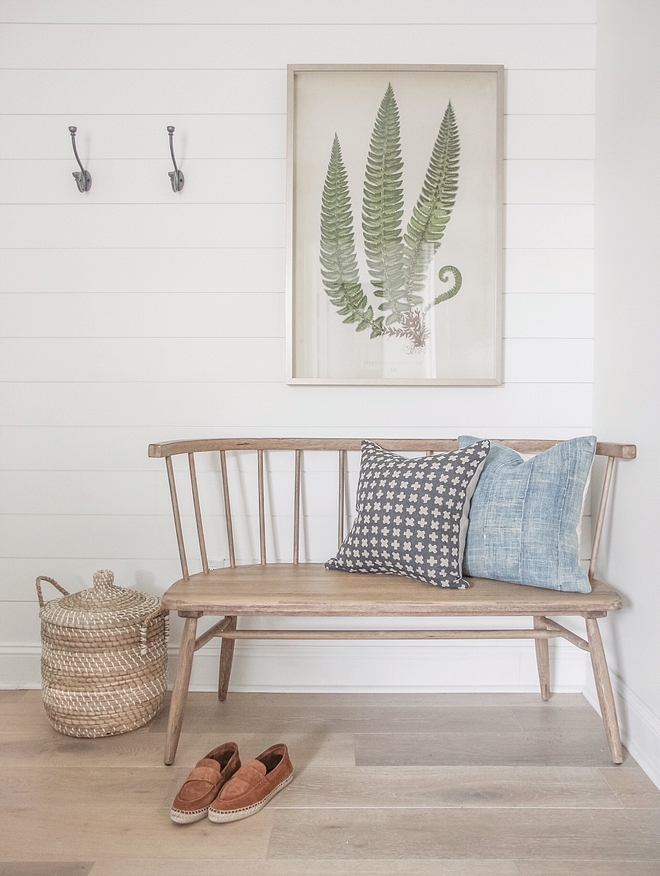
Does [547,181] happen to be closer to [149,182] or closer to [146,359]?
[149,182]

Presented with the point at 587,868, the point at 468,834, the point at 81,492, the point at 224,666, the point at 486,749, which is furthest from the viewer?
the point at 81,492

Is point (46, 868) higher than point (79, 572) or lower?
A: lower

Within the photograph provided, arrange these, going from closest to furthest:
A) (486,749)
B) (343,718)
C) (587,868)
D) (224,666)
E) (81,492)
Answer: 1. (587,868)
2. (486,749)
3. (343,718)
4. (224,666)
5. (81,492)

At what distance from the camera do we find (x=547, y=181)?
2.11 meters

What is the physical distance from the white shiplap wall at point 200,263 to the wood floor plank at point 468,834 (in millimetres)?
673

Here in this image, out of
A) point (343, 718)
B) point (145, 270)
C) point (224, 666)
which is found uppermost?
point (145, 270)

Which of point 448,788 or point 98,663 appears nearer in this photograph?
point 448,788

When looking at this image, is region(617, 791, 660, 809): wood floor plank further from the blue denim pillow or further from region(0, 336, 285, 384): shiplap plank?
region(0, 336, 285, 384): shiplap plank

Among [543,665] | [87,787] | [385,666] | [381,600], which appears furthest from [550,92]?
[87,787]

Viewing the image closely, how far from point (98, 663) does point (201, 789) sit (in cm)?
51

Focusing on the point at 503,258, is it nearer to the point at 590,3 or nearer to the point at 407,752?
the point at 590,3

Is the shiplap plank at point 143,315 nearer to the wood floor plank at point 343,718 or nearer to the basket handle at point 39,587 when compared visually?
the basket handle at point 39,587

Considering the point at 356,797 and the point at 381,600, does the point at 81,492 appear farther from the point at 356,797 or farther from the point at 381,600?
the point at 356,797

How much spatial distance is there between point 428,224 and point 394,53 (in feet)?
1.78
